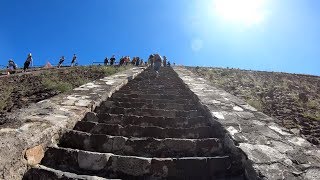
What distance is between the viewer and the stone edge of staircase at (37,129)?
3730 millimetres

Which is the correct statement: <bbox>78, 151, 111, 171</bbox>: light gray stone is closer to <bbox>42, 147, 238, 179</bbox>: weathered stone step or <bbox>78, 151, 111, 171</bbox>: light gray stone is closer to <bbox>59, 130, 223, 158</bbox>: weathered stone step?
<bbox>42, 147, 238, 179</bbox>: weathered stone step

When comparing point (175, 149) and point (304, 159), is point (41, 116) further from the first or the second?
point (304, 159)

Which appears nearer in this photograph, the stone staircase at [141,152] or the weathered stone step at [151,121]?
the stone staircase at [141,152]

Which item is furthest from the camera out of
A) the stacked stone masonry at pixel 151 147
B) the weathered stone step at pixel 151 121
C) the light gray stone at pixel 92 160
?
the weathered stone step at pixel 151 121

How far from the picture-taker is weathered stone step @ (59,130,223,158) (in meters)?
4.50

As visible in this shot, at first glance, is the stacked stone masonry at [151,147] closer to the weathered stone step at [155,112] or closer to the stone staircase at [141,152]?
the stone staircase at [141,152]

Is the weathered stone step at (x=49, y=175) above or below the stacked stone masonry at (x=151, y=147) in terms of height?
below

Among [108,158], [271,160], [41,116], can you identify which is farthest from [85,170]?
[271,160]

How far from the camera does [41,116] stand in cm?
508

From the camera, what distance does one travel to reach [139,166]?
13.1 ft

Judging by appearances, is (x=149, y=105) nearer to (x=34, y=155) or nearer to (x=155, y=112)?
(x=155, y=112)

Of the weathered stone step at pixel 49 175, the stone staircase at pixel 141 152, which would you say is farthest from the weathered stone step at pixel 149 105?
the weathered stone step at pixel 49 175

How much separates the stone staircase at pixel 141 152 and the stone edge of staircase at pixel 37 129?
5.3 inches

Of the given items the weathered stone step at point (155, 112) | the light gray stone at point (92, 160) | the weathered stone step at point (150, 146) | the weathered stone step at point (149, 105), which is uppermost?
the weathered stone step at point (149, 105)
